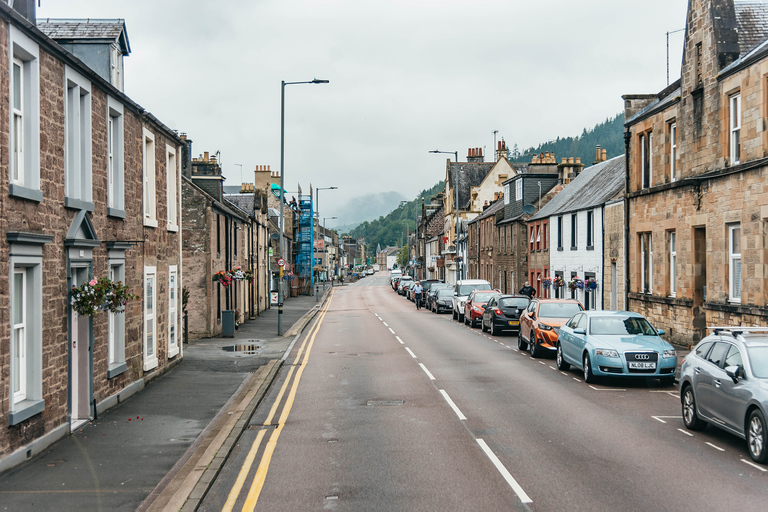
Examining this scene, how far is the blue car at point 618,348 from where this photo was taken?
14617mm

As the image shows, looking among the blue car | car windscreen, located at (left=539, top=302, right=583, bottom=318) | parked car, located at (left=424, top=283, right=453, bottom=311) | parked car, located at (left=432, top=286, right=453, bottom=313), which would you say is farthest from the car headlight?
parked car, located at (left=424, top=283, right=453, bottom=311)

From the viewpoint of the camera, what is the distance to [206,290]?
25.8 m

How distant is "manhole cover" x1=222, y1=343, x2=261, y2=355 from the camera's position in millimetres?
21438

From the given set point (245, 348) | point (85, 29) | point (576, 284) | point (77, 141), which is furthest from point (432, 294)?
point (77, 141)

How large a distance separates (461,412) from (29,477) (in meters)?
6.93

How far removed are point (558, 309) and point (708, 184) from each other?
567cm

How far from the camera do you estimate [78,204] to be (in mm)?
10852

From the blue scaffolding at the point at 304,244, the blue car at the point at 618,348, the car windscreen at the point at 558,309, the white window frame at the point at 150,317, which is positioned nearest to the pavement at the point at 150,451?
the white window frame at the point at 150,317

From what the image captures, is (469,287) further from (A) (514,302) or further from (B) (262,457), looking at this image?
(B) (262,457)

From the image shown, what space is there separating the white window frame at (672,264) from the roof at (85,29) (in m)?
17.5

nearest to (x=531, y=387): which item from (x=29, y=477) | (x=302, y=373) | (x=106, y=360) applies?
(x=302, y=373)

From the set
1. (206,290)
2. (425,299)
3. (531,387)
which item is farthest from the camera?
(425,299)

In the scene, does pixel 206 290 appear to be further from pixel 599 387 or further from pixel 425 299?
pixel 425 299

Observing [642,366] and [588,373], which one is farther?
[588,373]
